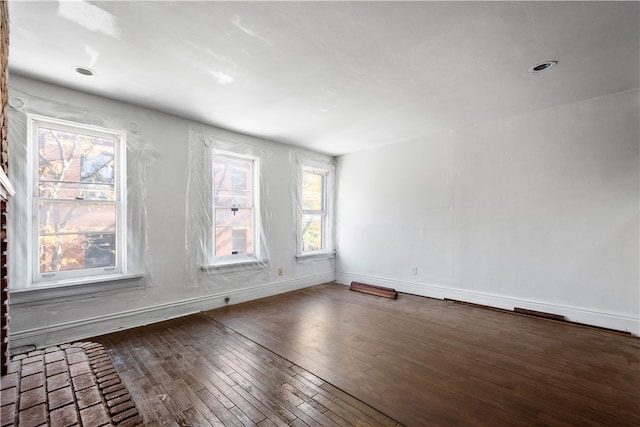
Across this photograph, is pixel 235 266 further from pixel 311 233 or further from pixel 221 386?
pixel 221 386

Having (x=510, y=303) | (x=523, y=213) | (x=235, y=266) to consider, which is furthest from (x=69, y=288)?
(x=523, y=213)

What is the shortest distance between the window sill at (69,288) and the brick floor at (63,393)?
3.85 feet

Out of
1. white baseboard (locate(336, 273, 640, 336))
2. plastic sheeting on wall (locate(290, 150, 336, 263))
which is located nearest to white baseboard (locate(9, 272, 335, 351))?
plastic sheeting on wall (locate(290, 150, 336, 263))

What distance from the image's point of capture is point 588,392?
1.98 meters

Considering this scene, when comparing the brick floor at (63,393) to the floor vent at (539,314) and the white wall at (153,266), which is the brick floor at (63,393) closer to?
the white wall at (153,266)

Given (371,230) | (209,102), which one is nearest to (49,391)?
(209,102)

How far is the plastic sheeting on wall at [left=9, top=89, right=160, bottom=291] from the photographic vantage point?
2.48 meters

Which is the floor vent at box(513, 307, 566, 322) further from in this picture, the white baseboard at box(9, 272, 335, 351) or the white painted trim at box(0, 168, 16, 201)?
the white painted trim at box(0, 168, 16, 201)

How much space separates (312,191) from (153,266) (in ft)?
9.73

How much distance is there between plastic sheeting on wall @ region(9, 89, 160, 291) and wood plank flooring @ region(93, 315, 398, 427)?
2.81 feet

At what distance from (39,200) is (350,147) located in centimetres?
409

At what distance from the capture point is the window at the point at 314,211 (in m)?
5.09

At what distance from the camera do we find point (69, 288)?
2709 mm

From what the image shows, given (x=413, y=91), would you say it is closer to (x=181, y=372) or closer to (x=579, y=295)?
(x=579, y=295)
